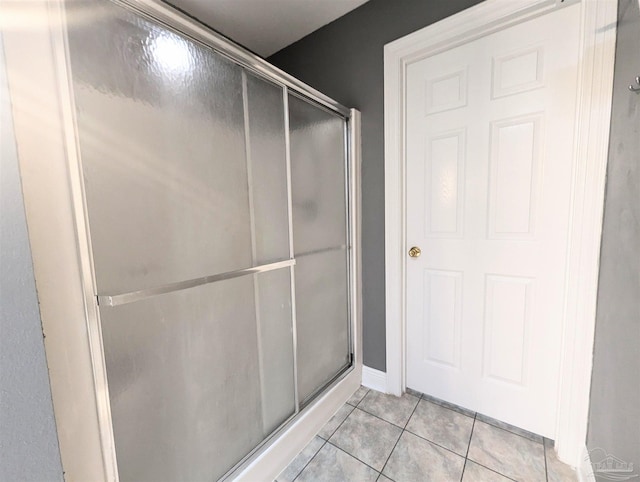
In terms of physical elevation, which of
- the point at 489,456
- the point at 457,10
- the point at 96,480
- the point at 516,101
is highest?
the point at 457,10

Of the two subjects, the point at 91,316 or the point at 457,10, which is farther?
the point at 457,10

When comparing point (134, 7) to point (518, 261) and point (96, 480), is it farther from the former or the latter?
Result: point (518, 261)

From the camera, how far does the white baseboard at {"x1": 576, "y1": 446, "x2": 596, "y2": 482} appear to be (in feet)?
3.58

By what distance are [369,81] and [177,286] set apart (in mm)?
1570

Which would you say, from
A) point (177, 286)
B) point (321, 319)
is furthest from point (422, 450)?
Answer: point (177, 286)

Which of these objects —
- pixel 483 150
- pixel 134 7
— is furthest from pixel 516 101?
pixel 134 7

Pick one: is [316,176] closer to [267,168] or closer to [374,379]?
[267,168]

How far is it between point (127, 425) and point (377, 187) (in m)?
1.57

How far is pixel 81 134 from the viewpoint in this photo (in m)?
0.69

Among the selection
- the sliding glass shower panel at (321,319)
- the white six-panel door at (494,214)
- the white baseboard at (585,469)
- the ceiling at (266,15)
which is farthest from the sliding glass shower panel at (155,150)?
the white baseboard at (585,469)

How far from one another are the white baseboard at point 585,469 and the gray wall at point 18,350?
182 cm

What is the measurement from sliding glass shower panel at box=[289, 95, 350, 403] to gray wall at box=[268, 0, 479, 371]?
155 millimetres

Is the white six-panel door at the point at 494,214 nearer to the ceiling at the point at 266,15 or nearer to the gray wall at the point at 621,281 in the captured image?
the gray wall at the point at 621,281

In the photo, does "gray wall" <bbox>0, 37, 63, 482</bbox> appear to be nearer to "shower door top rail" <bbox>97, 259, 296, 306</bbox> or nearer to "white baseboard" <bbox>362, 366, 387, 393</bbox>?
"shower door top rail" <bbox>97, 259, 296, 306</bbox>
